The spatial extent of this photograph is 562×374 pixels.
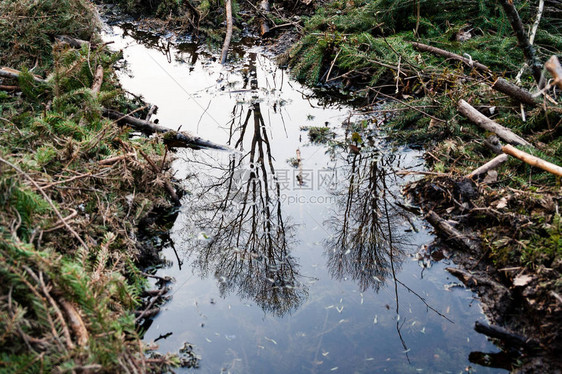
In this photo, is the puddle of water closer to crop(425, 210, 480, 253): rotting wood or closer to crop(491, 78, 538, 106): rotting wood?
crop(425, 210, 480, 253): rotting wood

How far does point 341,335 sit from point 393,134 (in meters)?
2.70

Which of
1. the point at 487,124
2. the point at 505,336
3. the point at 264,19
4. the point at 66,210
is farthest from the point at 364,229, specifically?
the point at 264,19

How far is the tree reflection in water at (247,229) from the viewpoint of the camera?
2.99m

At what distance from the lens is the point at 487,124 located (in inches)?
153

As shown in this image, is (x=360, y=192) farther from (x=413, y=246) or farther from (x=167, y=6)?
(x=167, y=6)

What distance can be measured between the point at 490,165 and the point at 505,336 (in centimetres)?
151

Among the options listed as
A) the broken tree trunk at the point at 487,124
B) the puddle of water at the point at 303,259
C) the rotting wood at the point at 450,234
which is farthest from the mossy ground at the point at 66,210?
the broken tree trunk at the point at 487,124

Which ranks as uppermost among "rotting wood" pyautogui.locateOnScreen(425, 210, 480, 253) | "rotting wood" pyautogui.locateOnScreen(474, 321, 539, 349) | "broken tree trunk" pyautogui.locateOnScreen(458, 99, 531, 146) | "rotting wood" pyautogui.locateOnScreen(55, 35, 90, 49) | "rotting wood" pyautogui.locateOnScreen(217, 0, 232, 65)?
"rotting wood" pyautogui.locateOnScreen(217, 0, 232, 65)

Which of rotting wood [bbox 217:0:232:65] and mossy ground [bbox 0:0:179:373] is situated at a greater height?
rotting wood [bbox 217:0:232:65]

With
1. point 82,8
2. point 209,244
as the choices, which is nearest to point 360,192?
point 209,244

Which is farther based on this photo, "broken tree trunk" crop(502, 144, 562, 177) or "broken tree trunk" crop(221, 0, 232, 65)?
"broken tree trunk" crop(221, 0, 232, 65)

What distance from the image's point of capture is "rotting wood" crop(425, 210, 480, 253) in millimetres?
3082

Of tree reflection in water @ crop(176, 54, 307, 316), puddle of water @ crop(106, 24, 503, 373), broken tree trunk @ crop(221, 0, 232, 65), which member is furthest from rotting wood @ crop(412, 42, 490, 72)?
broken tree trunk @ crop(221, 0, 232, 65)

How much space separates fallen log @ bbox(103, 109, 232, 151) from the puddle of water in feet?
0.41
